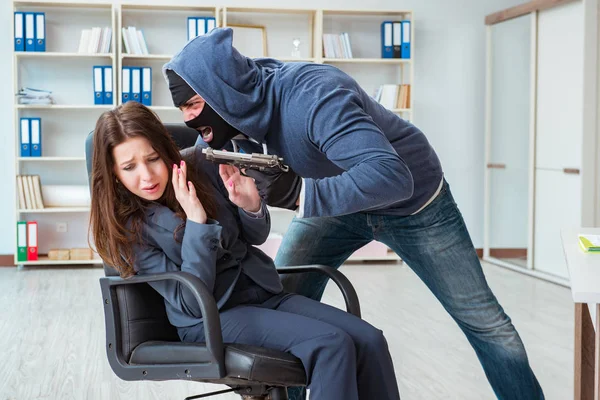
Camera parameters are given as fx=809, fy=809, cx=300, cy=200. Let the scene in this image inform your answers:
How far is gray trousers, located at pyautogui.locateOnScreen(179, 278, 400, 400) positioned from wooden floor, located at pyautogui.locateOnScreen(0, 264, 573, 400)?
3.82 ft

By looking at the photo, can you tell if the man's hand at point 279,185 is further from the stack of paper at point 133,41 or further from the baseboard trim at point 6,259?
the baseboard trim at point 6,259

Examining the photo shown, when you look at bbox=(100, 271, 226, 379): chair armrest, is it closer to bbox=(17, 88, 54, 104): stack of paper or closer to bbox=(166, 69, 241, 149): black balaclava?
bbox=(166, 69, 241, 149): black balaclava

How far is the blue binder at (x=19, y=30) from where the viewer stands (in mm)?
5719

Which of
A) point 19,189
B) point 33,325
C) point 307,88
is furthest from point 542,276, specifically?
point 307,88

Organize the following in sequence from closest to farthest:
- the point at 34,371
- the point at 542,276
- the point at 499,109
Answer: the point at 34,371 → the point at 542,276 → the point at 499,109

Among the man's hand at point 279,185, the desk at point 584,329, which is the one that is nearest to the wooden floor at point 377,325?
the desk at point 584,329

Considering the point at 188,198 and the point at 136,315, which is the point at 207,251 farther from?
the point at 136,315

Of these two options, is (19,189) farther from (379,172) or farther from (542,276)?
(379,172)

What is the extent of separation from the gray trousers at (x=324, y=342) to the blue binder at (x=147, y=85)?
13.7ft

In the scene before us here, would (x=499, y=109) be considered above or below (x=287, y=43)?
below

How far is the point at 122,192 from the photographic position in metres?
1.97

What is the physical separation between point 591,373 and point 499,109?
440 cm

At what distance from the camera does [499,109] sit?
6152 millimetres

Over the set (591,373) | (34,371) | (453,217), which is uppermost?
(453,217)
